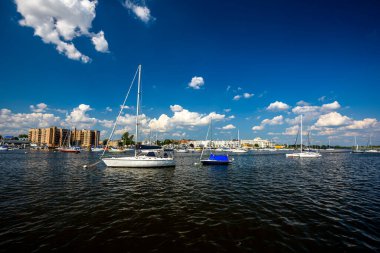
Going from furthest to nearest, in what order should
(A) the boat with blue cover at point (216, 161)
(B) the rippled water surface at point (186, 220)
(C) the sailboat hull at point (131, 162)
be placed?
1. (A) the boat with blue cover at point (216, 161)
2. (C) the sailboat hull at point (131, 162)
3. (B) the rippled water surface at point (186, 220)

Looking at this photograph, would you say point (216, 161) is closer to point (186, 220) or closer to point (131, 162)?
point (131, 162)

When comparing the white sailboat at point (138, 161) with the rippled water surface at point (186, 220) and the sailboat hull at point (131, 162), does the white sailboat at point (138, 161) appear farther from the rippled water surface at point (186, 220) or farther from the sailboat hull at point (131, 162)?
the rippled water surface at point (186, 220)

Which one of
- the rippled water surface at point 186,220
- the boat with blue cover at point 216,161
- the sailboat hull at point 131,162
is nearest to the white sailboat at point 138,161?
the sailboat hull at point 131,162

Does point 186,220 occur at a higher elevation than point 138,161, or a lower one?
lower

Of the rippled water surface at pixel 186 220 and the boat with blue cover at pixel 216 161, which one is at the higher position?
the boat with blue cover at pixel 216 161

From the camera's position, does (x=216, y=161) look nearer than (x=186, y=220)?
No

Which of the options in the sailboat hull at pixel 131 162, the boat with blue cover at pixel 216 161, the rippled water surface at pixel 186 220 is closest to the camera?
the rippled water surface at pixel 186 220

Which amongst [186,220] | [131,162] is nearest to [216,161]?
[131,162]

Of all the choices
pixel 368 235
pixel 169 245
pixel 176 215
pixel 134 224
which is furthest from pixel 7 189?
pixel 368 235

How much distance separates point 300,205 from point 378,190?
13040 mm

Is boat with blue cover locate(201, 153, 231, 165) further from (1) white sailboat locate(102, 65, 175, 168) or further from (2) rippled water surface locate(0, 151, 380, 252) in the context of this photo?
(2) rippled water surface locate(0, 151, 380, 252)

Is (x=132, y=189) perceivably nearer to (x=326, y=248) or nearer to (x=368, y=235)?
(x=326, y=248)

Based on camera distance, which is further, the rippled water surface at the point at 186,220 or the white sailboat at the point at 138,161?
the white sailboat at the point at 138,161

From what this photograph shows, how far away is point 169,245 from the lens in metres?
9.30
